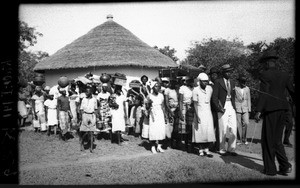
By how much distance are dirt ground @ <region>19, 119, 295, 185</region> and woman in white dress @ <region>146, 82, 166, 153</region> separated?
452mm

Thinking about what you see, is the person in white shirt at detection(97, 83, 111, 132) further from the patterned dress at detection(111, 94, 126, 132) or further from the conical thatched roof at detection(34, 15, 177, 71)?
the conical thatched roof at detection(34, 15, 177, 71)

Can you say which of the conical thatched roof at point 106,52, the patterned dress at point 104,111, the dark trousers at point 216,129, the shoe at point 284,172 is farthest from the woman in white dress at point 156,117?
the conical thatched roof at point 106,52

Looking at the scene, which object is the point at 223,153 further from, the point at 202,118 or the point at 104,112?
the point at 104,112

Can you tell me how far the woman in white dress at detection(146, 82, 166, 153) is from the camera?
24.6 feet

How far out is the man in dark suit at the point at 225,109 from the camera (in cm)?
707

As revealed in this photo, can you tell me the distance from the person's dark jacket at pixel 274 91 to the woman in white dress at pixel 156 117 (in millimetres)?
2617

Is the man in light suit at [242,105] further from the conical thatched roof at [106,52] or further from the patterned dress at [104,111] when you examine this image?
the conical thatched roof at [106,52]

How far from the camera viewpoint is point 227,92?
721 cm

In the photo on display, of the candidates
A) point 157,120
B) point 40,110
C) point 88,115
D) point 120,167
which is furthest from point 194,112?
point 40,110

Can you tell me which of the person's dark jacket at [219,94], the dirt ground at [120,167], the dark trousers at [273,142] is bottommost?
the dirt ground at [120,167]

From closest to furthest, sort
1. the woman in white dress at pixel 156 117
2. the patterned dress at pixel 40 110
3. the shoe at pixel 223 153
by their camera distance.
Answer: the shoe at pixel 223 153 < the woman in white dress at pixel 156 117 < the patterned dress at pixel 40 110
